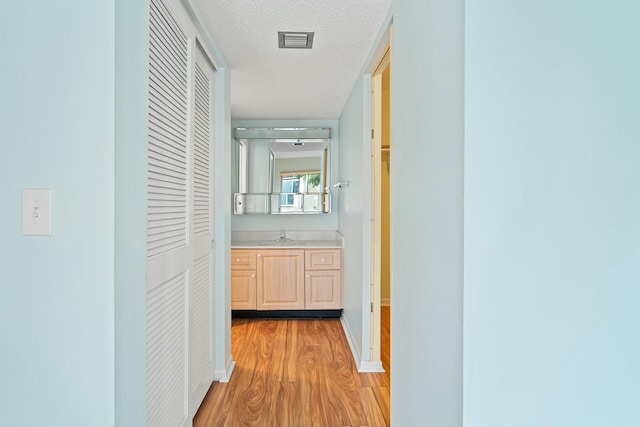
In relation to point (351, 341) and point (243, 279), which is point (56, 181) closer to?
point (351, 341)

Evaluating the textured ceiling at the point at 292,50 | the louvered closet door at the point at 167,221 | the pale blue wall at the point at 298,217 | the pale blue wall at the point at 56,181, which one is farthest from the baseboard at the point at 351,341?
the pale blue wall at the point at 56,181

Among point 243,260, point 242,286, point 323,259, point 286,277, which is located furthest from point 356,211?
point 242,286

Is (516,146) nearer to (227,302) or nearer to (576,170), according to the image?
(576,170)

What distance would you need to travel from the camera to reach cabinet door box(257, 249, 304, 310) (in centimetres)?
423

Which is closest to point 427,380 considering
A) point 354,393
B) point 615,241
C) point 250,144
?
point 615,241

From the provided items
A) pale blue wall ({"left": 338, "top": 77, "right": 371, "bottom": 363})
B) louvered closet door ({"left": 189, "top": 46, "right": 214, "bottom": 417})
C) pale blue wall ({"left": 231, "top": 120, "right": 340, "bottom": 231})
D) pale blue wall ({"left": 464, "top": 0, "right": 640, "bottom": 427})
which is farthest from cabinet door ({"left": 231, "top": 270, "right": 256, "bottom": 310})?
pale blue wall ({"left": 464, "top": 0, "right": 640, "bottom": 427})

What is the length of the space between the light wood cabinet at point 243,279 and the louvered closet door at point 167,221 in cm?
214

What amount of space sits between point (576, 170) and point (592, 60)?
0.29m

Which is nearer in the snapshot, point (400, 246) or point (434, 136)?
point (434, 136)

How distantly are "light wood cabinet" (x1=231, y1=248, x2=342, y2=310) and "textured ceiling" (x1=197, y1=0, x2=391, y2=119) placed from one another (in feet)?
5.25

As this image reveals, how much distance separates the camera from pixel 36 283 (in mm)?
1028

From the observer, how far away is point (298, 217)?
4855 mm

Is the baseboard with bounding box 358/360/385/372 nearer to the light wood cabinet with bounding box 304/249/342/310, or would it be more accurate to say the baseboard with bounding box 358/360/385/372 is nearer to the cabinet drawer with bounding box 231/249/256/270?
the light wood cabinet with bounding box 304/249/342/310

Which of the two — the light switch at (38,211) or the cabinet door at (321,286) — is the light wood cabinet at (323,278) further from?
the light switch at (38,211)
